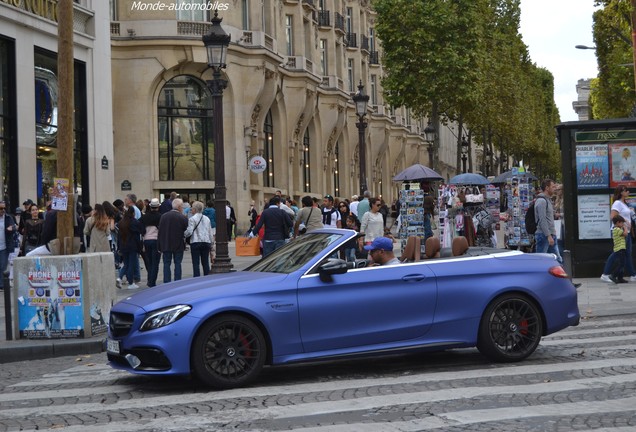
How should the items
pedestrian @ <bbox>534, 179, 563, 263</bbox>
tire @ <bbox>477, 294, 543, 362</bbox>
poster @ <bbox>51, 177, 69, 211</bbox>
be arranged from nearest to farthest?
tire @ <bbox>477, 294, 543, 362</bbox> → poster @ <bbox>51, 177, 69, 211</bbox> → pedestrian @ <bbox>534, 179, 563, 263</bbox>

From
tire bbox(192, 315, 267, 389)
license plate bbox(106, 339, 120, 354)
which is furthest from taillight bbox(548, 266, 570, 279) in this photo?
license plate bbox(106, 339, 120, 354)

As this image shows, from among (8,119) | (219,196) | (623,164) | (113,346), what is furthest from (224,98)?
(113,346)

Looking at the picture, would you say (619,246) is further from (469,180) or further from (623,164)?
(469,180)

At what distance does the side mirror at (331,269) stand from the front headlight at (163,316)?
4.17 ft

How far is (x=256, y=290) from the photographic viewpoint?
31.0 ft

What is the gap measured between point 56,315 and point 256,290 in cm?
472

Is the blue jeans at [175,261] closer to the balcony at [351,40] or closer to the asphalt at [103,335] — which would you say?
the asphalt at [103,335]

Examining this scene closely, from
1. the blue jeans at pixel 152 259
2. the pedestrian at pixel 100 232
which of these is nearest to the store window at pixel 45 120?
the blue jeans at pixel 152 259

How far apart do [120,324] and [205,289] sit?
2.79ft

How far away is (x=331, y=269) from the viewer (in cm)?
964

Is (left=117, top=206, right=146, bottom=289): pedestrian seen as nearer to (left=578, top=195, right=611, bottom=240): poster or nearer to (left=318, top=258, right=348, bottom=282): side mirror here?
(left=578, top=195, right=611, bottom=240): poster

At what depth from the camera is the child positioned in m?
19.4

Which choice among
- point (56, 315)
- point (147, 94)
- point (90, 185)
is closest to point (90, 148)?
point (90, 185)

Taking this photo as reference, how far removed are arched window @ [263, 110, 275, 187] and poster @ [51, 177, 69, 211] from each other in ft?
122
